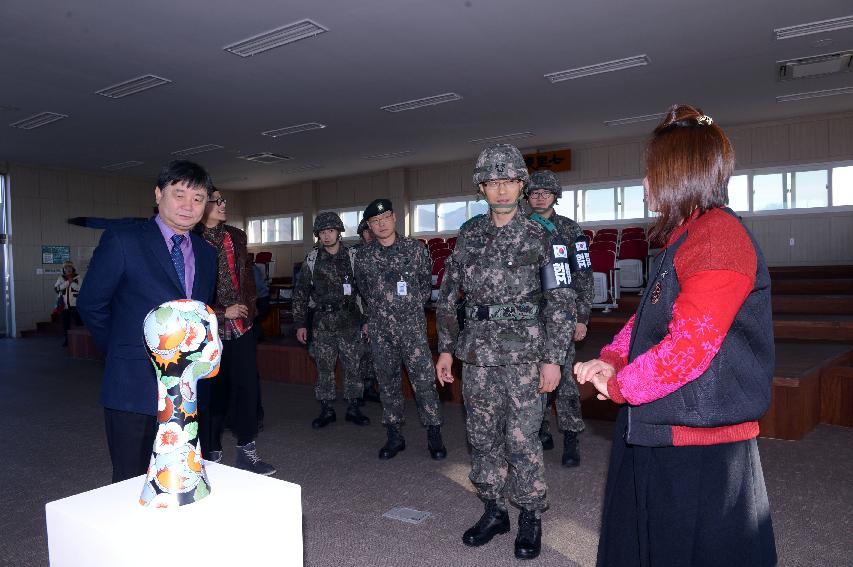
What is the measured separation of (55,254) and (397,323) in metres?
12.2

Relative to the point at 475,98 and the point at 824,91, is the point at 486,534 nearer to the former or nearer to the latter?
the point at 475,98

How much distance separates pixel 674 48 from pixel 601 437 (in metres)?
4.60

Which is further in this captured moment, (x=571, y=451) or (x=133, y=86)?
(x=133, y=86)

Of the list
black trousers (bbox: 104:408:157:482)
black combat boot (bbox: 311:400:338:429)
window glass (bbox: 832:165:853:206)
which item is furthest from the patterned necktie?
window glass (bbox: 832:165:853:206)

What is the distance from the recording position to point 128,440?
1696 mm

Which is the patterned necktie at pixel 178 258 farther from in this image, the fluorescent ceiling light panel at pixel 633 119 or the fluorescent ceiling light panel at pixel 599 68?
the fluorescent ceiling light panel at pixel 633 119

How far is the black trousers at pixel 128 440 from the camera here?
1692mm

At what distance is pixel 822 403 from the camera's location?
4.08 metres

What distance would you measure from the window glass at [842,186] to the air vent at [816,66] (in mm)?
3042

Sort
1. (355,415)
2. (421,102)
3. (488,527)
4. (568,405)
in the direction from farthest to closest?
(421,102) → (355,415) → (568,405) → (488,527)

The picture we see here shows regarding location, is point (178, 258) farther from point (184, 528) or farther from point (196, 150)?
point (196, 150)

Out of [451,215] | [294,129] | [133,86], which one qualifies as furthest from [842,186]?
[133,86]

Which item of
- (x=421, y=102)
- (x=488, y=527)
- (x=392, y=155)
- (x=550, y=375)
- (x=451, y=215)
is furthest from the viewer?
(x=451, y=215)

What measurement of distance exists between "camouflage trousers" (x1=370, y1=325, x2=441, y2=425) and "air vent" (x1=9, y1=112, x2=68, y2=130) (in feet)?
23.9
